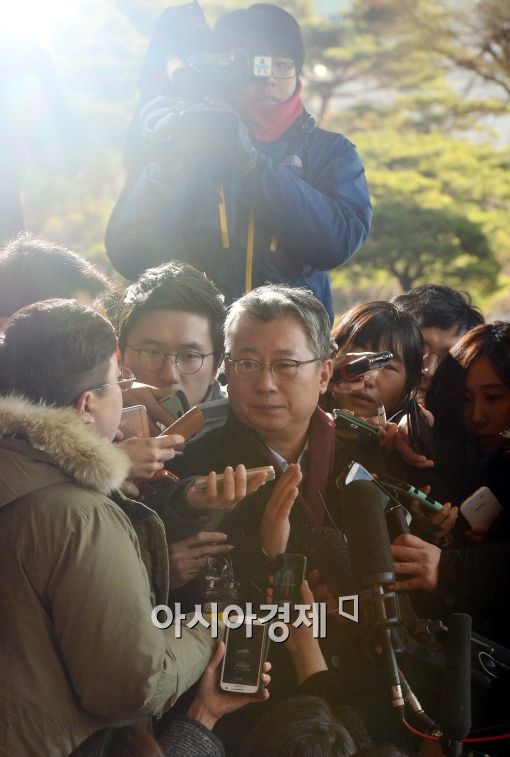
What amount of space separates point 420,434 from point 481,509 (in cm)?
23

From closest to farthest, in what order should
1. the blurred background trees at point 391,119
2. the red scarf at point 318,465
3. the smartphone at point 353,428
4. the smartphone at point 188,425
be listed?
the smartphone at point 188,425 < the red scarf at point 318,465 < the smartphone at point 353,428 < the blurred background trees at point 391,119

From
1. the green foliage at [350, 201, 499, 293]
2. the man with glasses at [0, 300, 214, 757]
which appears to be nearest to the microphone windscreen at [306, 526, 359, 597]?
the man with glasses at [0, 300, 214, 757]

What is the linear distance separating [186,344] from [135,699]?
959 mm

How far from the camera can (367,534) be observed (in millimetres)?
1591

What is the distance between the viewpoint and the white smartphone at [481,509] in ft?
6.61

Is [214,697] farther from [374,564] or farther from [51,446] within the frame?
[51,446]

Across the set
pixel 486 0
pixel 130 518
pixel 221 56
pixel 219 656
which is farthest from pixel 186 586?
pixel 486 0

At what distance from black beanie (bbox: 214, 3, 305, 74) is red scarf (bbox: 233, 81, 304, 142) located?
12 cm

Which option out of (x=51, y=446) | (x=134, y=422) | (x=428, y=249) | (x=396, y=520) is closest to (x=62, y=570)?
(x=51, y=446)

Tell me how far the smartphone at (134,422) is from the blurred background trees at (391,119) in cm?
648

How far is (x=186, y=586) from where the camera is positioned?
1779 millimetres

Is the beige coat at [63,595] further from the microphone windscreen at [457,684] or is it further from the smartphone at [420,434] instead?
the smartphone at [420,434]

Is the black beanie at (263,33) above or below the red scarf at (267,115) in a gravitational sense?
above

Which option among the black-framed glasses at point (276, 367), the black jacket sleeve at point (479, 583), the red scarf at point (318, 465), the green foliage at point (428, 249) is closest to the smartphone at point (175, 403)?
the black-framed glasses at point (276, 367)
